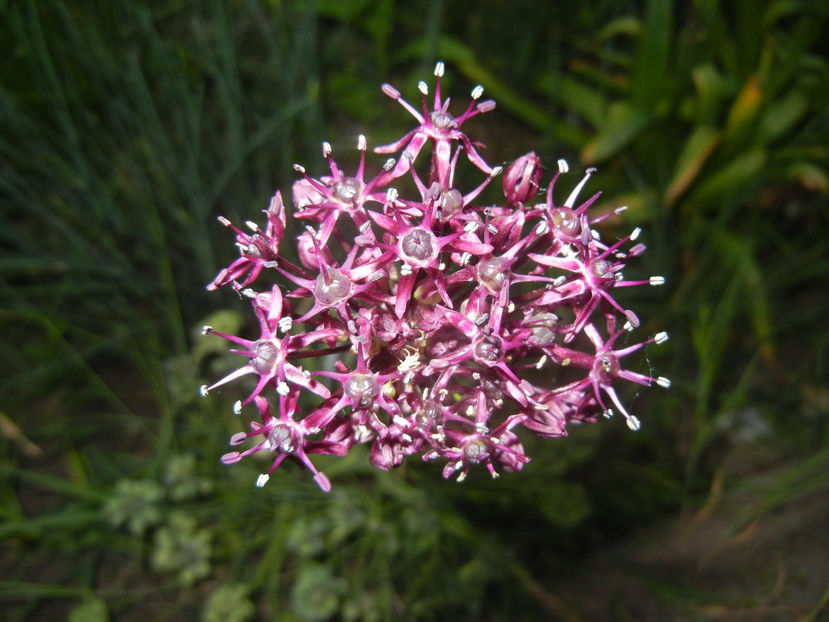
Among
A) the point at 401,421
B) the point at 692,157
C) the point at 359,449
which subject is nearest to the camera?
the point at 401,421

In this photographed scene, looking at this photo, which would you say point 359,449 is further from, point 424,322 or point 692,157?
point 692,157

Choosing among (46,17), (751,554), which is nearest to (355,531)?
(751,554)

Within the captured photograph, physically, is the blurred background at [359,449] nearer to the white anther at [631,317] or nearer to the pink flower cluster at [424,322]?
the pink flower cluster at [424,322]

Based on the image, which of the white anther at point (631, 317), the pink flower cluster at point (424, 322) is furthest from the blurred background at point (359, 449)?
the white anther at point (631, 317)

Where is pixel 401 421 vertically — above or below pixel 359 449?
below

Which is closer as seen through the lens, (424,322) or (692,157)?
(424,322)

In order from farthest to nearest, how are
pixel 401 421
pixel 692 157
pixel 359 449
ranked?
pixel 692 157 < pixel 359 449 < pixel 401 421

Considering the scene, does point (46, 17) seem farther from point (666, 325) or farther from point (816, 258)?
point (816, 258)

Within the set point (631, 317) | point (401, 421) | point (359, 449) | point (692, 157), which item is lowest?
point (401, 421)

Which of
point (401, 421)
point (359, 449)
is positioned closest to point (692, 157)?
point (359, 449)
